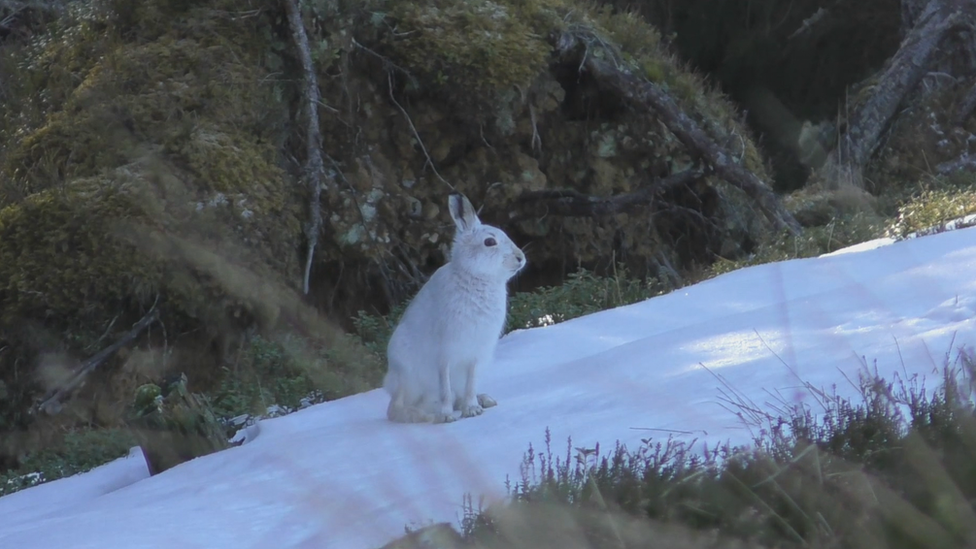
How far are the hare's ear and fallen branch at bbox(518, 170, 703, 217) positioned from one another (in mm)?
4815

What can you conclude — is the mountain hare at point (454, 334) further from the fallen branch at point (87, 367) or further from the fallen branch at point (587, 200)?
the fallen branch at point (587, 200)

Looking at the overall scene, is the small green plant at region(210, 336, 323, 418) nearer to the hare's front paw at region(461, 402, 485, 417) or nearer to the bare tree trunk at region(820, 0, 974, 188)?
the hare's front paw at region(461, 402, 485, 417)

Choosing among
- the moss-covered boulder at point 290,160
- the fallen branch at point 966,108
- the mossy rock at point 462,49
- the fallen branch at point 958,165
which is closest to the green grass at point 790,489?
the moss-covered boulder at point 290,160

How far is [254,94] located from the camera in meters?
10.1

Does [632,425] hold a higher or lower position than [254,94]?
lower

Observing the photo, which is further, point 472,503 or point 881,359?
point 881,359

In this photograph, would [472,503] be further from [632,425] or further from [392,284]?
[392,284]

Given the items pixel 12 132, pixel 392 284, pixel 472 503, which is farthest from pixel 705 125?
pixel 472 503

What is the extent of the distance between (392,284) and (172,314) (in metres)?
2.06

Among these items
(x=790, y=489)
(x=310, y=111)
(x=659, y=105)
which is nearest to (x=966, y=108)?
(x=659, y=105)

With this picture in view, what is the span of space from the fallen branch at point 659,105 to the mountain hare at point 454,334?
5.42 metres

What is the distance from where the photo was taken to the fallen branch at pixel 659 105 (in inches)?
450

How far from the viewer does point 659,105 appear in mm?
11719

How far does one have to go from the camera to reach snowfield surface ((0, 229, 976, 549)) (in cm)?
479
